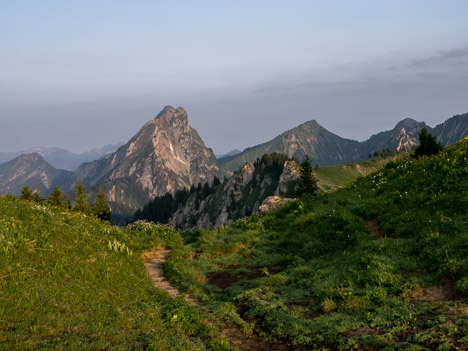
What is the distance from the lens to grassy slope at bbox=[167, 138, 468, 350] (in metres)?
9.48

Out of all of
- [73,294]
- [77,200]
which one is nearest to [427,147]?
[73,294]

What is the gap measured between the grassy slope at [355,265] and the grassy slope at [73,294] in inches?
87.9

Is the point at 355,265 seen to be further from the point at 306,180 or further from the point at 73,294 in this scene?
the point at 306,180

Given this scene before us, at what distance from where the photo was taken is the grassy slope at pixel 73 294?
864 cm

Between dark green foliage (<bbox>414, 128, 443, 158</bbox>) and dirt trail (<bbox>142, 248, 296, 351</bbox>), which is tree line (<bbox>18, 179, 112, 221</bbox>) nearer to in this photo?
dirt trail (<bbox>142, 248, 296, 351</bbox>)

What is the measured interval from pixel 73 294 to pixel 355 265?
10.5 m

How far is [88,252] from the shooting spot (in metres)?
14.5

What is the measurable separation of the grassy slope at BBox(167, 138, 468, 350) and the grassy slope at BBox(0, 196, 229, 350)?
2233 millimetres

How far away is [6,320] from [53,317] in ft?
3.57

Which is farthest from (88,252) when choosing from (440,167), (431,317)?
(440,167)

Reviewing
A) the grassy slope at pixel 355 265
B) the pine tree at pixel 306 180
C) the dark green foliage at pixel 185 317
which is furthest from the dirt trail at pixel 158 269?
the pine tree at pixel 306 180

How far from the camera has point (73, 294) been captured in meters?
10.8

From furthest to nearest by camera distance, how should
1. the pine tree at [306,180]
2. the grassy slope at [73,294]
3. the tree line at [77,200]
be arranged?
the tree line at [77,200]
the pine tree at [306,180]
the grassy slope at [73,294]

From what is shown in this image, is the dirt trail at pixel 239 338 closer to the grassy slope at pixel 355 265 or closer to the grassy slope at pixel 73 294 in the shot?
the grassy slope at pixel 355 265
